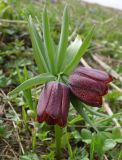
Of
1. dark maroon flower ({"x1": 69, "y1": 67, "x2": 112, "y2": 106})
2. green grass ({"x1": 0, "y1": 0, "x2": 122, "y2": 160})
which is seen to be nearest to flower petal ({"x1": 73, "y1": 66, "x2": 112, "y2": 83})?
dark maroon flower ({"x1": 69, "y1": 67, "x2": 112, "y2": 106})

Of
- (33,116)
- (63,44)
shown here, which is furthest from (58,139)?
(63,44)

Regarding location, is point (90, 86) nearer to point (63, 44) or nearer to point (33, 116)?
point (63, 44)

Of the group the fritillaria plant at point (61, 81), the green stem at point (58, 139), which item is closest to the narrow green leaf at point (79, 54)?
the fritillaria plant at point (61, 81)

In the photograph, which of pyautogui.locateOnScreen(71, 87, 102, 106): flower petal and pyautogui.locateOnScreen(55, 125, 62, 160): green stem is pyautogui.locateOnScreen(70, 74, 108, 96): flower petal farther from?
pyautogui.locateOnScreen(55, 125, 62, 160): green stem

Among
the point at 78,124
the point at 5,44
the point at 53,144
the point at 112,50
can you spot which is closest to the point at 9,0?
the point at 5,44

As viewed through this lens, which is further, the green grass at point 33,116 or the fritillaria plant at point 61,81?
the green grass at point 33,116

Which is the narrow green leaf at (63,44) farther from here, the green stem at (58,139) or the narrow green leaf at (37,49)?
the green stem at (58,139)

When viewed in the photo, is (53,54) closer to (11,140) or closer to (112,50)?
(11,140)

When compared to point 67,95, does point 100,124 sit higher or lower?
lower
